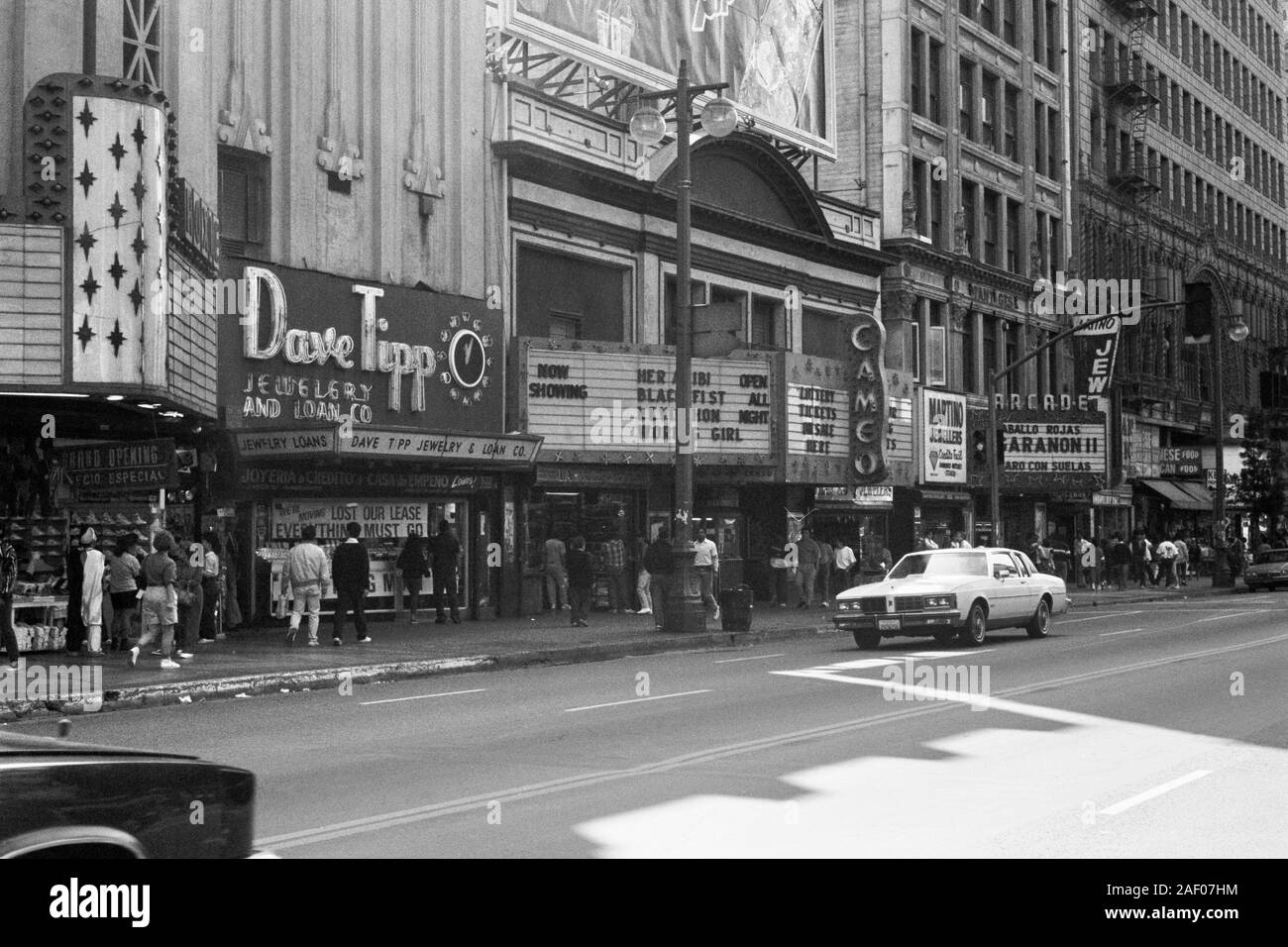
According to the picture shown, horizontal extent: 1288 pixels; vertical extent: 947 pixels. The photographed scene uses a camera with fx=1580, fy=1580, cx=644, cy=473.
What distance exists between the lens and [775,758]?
38.4 ft

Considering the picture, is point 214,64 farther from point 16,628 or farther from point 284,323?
point 16,628

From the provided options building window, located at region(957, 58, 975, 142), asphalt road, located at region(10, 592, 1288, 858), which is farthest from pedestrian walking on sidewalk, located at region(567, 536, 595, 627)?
building window, located at region(957, 58, 975, 142)

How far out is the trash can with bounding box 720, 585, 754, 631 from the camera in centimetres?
2742

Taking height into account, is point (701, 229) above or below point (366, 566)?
above

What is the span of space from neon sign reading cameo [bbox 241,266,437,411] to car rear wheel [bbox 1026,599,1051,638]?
1131cm

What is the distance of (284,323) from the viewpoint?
84.5ft

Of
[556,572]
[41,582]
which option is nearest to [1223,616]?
[556,572]

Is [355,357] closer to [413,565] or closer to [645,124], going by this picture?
[413,565]

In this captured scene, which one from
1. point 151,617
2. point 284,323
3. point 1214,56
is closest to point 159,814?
point 151,617

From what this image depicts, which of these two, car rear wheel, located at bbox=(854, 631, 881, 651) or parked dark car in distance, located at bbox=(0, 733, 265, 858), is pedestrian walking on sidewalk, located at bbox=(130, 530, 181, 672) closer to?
car rear wheel, located at bbox=(854, 631, 881, 651)

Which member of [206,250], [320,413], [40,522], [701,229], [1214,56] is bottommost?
[40,522]

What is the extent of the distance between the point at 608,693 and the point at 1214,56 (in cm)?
6612

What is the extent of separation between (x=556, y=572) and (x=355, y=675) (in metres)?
12.3

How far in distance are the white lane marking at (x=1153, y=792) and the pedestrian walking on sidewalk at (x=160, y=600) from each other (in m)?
13.1
